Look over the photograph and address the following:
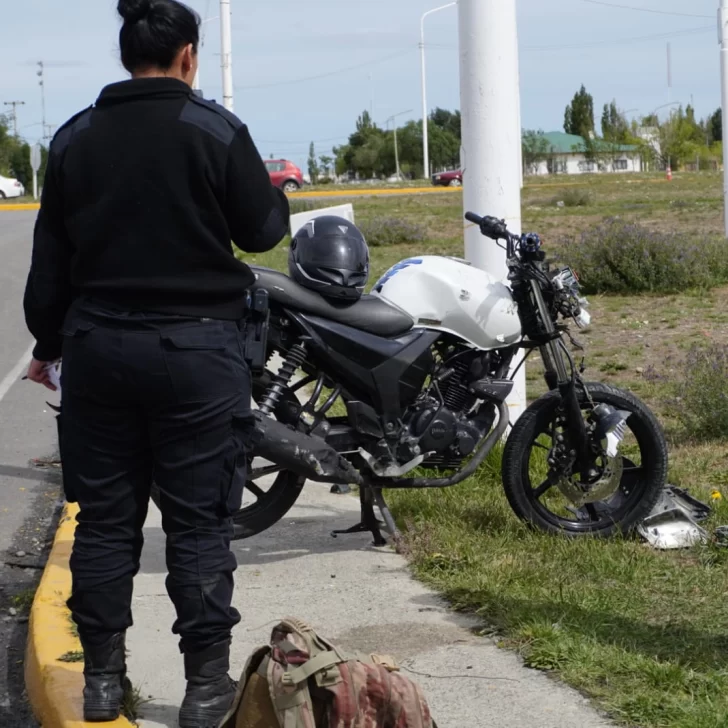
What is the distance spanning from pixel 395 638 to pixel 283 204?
1692mm

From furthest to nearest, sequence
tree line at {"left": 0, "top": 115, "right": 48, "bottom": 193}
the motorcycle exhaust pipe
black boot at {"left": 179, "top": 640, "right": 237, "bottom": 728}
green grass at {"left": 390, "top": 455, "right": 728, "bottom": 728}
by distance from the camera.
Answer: tree line at {"left": 0, "top": 115, "right": 48, "bottom": 193} < the motorcycle exhaust pipe < green grass at {"left": 390, "top": 455, "right": 728, "bottom": 728} < black boot at {"left": 179, "top": 640, "right": 237, "bottom": 728}

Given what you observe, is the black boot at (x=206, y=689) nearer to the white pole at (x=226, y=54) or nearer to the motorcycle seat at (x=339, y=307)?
the motorcycle seat at (x=339, y=307)

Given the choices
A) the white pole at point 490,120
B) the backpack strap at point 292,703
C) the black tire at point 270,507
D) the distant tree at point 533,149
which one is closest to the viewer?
the backpack strap at point 292,703

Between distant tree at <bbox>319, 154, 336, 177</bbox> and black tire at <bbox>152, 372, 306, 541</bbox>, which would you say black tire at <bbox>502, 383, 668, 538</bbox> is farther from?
distant tree at <bbox>319, 154, 336, 177</bbox>

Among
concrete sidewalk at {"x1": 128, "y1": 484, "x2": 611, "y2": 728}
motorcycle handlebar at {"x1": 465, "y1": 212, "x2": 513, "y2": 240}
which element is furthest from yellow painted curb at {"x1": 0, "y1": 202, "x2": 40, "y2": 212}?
motorcycle handlebar at {"x1": 465, "y1": 212, "x2": 513, "y2": 240}

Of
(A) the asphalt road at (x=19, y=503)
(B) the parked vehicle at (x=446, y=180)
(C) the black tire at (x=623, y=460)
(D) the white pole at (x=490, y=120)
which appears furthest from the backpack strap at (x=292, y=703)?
(B) the parked vehicle at (x=446, y=180)

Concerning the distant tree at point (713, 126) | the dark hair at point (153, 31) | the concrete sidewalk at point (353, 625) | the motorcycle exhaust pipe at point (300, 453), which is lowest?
the concrete sidewalk at point (353, 625)

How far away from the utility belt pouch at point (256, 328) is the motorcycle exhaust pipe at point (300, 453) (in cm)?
53

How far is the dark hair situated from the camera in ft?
11.4

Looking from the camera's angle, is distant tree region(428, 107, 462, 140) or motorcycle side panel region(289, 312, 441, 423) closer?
motorcycle side panel region(289, 312, 441, 423)

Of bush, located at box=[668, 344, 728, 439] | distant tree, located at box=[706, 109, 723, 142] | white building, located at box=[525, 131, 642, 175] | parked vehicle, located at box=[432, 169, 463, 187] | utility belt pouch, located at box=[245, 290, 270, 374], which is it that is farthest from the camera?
distant tree, located at box=[706, 109, 723, 142]

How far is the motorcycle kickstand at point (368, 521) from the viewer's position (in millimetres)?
5605

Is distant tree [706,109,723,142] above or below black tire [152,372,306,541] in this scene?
above

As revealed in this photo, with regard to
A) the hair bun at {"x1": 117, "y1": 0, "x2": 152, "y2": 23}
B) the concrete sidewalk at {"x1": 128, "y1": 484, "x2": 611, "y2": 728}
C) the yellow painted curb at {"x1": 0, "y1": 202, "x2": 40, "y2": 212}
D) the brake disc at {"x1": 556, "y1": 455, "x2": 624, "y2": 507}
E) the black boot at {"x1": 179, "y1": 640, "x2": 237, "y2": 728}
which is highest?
the yellow painted curb at {"x1": 0, "y1": 202, "x2": 40, "y2": 212}
